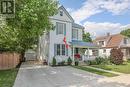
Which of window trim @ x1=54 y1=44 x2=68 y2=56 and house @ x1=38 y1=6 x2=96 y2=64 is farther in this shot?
window trim @ x1=54 y1=44 x2=68 y2=56

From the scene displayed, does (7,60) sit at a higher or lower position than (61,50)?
lower

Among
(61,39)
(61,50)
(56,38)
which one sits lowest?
(61,50)

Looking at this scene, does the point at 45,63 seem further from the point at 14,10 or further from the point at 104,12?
the point at 14,10

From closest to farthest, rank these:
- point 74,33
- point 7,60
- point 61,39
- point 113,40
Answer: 1. point 7,60
2. point 61,39
3. point 74,33
4. point 113,40

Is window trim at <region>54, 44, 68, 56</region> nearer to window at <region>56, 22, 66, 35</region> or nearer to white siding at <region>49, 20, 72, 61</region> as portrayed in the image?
white siding at <region>49, 20, 72, 61</region>

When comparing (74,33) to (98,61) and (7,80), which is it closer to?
(98,61)

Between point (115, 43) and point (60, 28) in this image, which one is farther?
point (115, 43)

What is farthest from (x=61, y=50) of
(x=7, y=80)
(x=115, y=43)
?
(x=115, y=43)

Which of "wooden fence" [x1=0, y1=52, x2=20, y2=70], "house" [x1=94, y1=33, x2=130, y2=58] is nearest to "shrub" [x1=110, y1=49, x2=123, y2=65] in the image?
"wooden fence" [x1=0, y1=52, x2=20, y2=70]

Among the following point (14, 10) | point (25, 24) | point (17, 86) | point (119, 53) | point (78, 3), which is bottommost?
point (17, 86)

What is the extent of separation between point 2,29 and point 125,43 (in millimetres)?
37885

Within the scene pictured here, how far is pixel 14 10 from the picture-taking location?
14711 mm

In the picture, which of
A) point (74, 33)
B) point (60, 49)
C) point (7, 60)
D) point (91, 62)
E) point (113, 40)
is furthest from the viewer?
point (113, 40)

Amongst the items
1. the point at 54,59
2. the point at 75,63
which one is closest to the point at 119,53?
the point at 75,63
